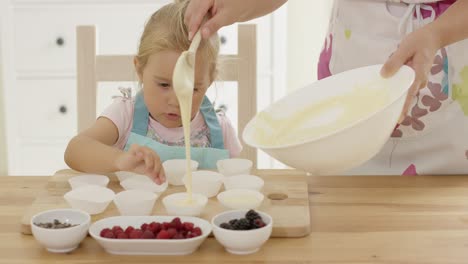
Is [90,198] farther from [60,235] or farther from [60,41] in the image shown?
[60,41]

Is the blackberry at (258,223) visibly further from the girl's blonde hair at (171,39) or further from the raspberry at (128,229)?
the girl's blonde hair at (171,39)

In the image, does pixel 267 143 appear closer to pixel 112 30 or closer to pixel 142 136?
pixel 142 136

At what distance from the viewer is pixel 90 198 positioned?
133cm

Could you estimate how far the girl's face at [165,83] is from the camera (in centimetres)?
165

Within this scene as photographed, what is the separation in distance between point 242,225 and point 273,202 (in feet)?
0.74

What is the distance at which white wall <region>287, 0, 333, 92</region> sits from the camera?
10.4 ft

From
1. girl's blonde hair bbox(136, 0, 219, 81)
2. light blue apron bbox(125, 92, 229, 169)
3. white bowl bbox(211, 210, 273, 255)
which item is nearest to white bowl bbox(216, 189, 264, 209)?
white bowl bbox(211, 210, 273, 255)

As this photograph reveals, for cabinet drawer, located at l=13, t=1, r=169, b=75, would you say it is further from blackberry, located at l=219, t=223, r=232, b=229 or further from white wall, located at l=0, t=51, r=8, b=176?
blackberry, located at l=219, t=223, r=232, b=229

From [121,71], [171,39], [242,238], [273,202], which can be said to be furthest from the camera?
[121,71]

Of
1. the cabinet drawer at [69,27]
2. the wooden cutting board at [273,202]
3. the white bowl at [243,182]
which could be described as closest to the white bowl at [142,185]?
the wooden cutting board at [273,202]

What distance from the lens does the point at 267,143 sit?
133 centimetres

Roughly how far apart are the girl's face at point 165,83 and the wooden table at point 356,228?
0.33 m

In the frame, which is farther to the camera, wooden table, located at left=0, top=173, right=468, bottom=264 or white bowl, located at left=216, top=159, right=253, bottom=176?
white bowl, located at left=216, top=159, right=253, bottom=176

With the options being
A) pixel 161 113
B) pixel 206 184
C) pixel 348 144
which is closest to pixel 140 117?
pixel 161 113
